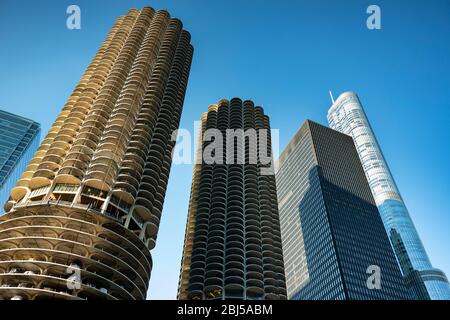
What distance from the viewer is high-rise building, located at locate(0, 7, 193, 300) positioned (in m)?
63.4

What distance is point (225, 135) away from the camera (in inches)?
6112

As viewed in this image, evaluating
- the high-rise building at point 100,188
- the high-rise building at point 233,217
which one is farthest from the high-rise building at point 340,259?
the high-rise building at point 100,188

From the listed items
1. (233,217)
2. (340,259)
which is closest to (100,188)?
(233,217)

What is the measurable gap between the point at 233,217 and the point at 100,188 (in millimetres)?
56292

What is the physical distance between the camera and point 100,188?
77312 mm

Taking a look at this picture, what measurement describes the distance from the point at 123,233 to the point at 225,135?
87670 millimetres

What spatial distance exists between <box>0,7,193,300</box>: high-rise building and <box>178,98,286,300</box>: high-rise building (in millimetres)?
33583

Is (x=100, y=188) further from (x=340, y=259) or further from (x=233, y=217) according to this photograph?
(x=340, y=259)

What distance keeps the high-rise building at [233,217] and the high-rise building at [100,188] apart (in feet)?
110

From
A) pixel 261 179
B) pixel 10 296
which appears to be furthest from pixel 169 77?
pixel 10 296

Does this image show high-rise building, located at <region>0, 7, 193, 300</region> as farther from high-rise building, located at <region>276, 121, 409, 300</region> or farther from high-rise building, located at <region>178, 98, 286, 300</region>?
high-rise building, located at <region>276, 121, 409, 300</region>

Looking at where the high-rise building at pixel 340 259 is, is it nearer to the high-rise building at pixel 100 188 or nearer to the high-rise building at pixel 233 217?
the high-rise building at pixel 233 217
